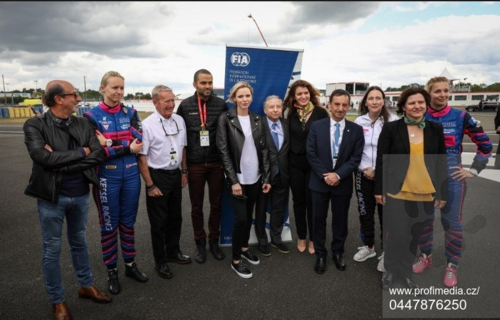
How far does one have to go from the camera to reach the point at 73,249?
8.64ft

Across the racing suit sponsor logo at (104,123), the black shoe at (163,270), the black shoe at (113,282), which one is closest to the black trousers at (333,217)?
the black shoe at (163,270)

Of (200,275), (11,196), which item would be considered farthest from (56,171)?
(11,196)

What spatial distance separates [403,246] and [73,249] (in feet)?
9.78

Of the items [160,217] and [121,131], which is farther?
[160,217]

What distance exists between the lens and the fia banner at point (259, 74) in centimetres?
388

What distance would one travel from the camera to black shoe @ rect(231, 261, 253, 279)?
123 inches

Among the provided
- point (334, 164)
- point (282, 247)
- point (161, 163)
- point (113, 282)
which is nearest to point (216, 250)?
point (282, 247)

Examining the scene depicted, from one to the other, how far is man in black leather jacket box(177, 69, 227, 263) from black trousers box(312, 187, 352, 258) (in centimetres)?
113

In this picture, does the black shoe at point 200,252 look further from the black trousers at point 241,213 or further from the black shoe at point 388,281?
the black shoe at point 388,281

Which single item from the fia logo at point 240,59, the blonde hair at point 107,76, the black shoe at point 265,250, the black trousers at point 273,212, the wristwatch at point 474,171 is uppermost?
the fia logo at point 240,59

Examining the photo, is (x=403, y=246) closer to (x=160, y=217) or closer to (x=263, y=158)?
(x=263, y=158)

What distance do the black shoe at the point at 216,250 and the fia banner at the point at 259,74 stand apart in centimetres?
28

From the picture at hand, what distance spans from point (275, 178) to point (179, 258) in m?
1.44

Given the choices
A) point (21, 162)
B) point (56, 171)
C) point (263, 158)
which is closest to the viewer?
point (56, 171)
